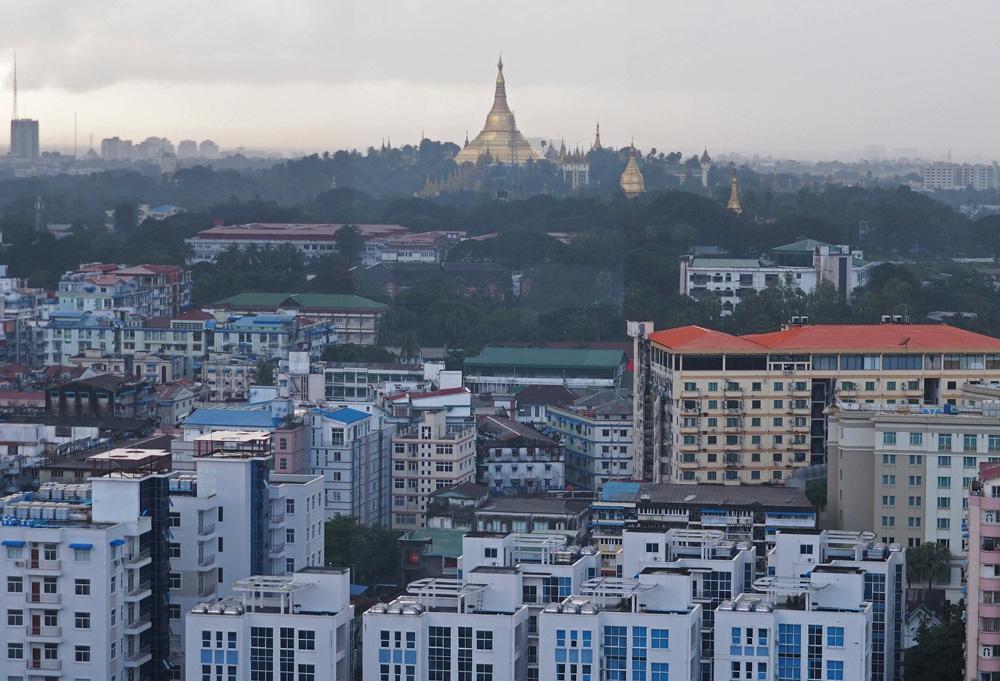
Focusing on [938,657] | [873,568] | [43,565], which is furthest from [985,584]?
[43,565]

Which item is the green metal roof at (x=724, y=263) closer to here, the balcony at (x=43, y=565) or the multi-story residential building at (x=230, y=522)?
the multi-story residential building at (x=230, y=522)

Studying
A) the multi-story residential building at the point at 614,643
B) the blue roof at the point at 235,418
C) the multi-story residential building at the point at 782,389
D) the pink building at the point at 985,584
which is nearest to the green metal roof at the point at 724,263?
the multi-story residential building at the point at 782,389

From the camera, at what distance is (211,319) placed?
2238 cm

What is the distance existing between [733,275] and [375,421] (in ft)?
37.2

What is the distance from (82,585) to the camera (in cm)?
929

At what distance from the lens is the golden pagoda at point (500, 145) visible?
140 ft

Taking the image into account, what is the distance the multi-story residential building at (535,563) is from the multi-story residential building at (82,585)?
1413mm

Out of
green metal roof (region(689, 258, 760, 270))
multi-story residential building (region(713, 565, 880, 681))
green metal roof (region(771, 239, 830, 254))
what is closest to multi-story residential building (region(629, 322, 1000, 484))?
multi-story residential building (region(713, 565, 880, 681))

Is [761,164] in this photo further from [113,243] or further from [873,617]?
[873,617]

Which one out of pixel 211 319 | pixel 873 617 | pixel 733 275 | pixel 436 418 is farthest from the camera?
pixel 733 275

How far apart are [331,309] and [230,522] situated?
14.6 metres

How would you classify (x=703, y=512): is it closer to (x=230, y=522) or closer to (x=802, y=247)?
(x=230, y=522)

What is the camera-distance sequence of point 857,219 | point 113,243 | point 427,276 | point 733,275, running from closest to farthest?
1. point 733,275
2. point 427,276
3. point 113,243
4. point 857,219

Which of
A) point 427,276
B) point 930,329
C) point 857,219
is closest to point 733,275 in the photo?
point 427,276
